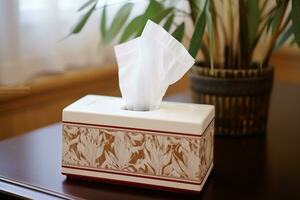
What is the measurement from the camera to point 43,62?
4.29ft

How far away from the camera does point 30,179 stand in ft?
2.38

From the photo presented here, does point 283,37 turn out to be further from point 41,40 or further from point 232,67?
point 41,40

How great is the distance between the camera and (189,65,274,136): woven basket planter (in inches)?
36.2

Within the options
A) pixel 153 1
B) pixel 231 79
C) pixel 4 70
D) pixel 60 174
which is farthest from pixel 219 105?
pixel 4 70

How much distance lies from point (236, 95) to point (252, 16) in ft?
0.51

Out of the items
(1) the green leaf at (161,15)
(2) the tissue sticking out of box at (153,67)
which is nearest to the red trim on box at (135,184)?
(2) the tissue sticking out of box at (153,67)

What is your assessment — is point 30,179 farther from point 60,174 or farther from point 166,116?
point 166,116

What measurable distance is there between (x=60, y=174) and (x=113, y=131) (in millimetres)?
131

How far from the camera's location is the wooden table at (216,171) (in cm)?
69

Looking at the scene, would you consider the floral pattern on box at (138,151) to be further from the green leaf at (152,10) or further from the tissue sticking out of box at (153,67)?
the green leaf at (152,10)

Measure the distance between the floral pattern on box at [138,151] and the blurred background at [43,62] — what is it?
492 millimetres

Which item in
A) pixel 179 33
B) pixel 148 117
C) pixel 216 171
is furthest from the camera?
pixel 179 33

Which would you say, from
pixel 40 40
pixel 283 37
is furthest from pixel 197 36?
pixel 40 40

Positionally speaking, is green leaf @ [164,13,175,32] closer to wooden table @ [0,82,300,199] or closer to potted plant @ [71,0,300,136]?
potted plant @ [71,0,300,136]
